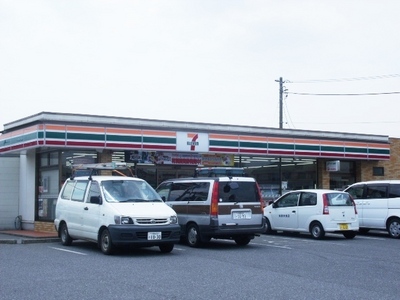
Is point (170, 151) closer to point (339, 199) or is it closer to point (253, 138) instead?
point (253, 138)

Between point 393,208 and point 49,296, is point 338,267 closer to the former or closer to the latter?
point 49,296

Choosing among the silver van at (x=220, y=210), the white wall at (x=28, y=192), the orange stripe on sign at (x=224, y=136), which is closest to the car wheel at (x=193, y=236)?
the silver van at (x=220, y=210)

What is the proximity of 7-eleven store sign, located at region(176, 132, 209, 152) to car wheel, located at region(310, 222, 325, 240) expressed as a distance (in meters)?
5.79

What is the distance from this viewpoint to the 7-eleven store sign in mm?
22859

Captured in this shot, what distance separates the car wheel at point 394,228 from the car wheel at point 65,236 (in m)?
10.2

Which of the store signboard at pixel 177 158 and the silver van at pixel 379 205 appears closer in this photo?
the silver van at pixel 379 205

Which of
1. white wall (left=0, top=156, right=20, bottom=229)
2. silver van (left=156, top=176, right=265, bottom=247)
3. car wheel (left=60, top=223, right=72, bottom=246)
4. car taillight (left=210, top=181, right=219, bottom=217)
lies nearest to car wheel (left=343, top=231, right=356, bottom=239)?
silver van (left=156, top=176, right=265, bottom=247)

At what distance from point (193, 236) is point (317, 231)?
462 centimetres

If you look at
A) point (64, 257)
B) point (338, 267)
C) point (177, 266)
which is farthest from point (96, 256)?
point (338, 267)

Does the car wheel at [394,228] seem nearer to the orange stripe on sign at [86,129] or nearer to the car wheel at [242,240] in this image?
the car wheel at [242,240]

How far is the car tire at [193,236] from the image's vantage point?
16.2m

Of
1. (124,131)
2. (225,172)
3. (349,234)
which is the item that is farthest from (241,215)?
(124,131)

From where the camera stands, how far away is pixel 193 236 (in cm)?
1644

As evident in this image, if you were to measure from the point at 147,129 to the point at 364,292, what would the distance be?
13.5 metres
